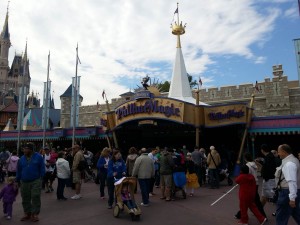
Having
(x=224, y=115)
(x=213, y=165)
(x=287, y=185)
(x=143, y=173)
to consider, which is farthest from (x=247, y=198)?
(x=224, y=115)

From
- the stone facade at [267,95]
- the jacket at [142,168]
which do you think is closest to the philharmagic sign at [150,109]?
the stone facade at [267,95]

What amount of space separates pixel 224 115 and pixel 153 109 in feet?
12.3

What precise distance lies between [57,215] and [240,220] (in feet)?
13.9

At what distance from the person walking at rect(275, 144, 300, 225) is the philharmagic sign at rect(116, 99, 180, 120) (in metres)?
9.66

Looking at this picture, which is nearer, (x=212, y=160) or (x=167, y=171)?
(x=167, y=171)

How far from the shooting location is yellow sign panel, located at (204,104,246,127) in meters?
14.3

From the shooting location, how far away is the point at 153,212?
6891mm

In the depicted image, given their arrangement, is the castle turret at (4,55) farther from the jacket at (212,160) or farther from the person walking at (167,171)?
the person walking at (167,171)

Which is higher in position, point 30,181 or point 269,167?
point 269,167

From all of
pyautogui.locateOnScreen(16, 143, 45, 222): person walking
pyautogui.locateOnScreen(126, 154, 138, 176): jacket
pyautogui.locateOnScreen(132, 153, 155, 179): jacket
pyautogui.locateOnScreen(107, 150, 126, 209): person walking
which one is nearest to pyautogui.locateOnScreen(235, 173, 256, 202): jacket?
pyautogui.locateOnScreen(132, 153, 155, 179): jacket

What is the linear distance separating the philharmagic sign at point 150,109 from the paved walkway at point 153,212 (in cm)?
590

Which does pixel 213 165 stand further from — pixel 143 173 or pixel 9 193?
pixel 9 193

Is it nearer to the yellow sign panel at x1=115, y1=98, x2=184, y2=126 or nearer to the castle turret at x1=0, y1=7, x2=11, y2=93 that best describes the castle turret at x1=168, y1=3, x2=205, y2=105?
the yellow sign panel at x1=115, y1=98, x2=184, y2=126

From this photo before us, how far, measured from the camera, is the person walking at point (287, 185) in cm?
420
